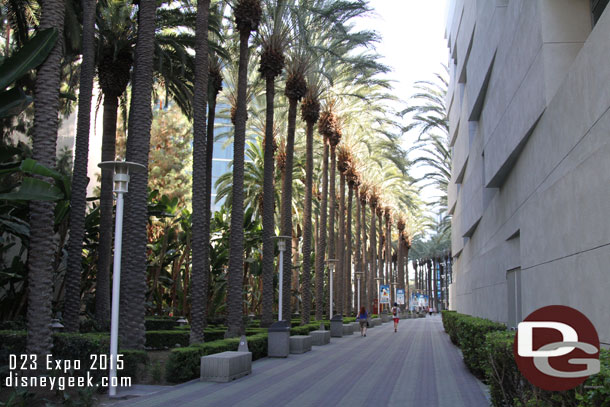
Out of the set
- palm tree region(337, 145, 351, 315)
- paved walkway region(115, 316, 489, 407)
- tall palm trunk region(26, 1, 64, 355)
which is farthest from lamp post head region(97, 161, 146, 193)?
palm tree region(337, 145, 351, 315)

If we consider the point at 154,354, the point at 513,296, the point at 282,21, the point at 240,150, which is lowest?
the point at 154,354

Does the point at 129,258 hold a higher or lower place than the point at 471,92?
lower

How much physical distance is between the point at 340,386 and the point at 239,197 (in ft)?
30.9

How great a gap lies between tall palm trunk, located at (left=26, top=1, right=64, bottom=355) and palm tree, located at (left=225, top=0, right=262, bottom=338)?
809 centimetres

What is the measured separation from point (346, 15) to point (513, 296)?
14.0 meters

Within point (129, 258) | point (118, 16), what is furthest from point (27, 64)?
point (118, 16)

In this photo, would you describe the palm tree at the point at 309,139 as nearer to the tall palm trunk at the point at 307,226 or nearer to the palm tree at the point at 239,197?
the tall palm trunk at the point at 307,226

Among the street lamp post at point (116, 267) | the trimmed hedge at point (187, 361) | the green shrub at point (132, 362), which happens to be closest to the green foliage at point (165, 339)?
the trimmed hedge at point (187, 361)

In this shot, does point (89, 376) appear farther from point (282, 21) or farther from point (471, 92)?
point (471, 92)

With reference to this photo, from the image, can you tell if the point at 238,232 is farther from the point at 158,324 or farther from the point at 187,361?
the point at 187,361

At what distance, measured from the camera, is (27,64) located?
13.4m

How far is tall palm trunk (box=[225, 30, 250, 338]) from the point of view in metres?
20.8

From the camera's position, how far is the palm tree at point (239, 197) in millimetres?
20953

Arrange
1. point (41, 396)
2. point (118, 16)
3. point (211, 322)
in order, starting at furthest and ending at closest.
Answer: point (211, 322)
point (118, 16)
point (41, 396)
